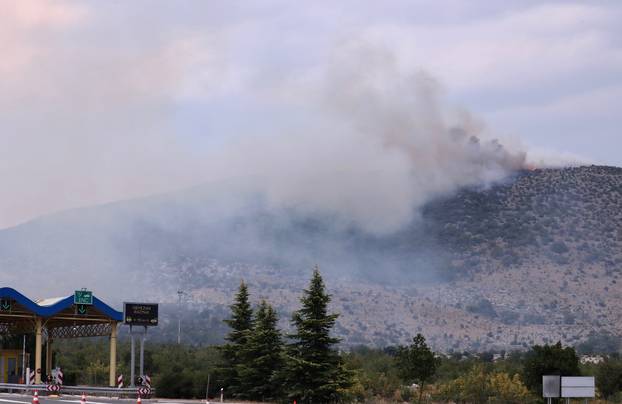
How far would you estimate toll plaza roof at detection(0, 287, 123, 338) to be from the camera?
60375 mm

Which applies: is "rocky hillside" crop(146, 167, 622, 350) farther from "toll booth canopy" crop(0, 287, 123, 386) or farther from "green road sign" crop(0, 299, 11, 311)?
"green road sign" crop(0, 299, 11, 311)

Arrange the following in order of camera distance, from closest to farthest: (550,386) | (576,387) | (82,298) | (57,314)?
(550,386) → (576,387) → (82,298) → (57,314)

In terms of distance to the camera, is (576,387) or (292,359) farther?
(292,359)

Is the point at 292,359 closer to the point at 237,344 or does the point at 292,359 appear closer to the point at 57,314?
the point at 237,344

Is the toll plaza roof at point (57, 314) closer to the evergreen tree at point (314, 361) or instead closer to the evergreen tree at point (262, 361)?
the evergreen tree at point (262, 361)

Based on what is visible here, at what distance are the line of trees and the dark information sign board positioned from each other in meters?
5.30

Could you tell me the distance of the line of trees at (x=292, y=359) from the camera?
53.3 metres

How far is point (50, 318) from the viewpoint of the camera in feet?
208

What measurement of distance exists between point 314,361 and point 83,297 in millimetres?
15875

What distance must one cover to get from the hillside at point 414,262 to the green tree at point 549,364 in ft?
195

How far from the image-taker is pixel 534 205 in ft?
495

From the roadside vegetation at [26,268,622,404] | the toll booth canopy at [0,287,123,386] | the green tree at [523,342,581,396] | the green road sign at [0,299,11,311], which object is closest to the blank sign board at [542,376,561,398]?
the green tree at [523,342,581,396]

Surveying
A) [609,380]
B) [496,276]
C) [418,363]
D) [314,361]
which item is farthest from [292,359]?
[496,276]

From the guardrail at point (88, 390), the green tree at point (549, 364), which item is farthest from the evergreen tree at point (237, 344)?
the green tree at point (549, 364)
